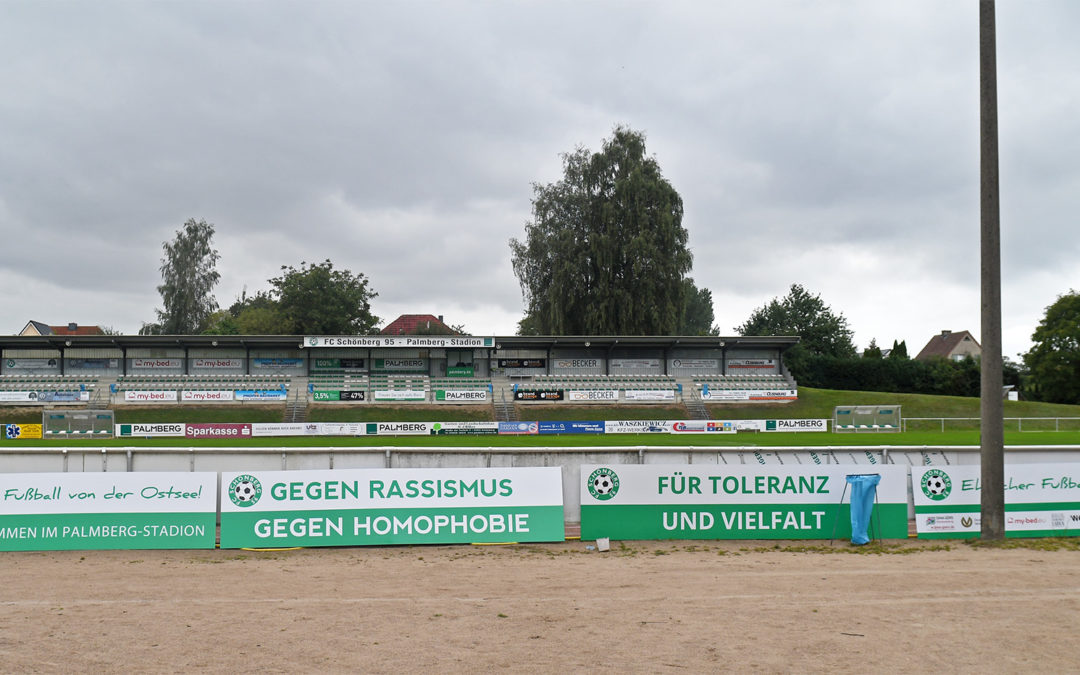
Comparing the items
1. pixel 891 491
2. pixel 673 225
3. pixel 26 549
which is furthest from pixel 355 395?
pixel 891 491

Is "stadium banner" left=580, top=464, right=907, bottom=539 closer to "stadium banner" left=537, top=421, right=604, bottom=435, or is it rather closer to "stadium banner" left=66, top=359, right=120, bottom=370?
"stadium banner" left=537, top=421, right=604, bottom=435

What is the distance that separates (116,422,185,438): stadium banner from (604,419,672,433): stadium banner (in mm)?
25724

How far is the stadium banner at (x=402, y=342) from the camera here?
57.1 m

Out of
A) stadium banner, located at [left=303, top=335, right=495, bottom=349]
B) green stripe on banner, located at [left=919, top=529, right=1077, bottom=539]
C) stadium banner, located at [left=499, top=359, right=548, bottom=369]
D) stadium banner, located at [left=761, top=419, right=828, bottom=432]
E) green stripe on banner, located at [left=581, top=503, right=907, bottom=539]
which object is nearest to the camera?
green stripe on banner, located at [left=581, top=503, right=907, bottom=539]

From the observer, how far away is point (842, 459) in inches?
616

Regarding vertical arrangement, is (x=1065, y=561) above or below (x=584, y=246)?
below

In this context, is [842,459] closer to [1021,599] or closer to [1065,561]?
[1065,561]

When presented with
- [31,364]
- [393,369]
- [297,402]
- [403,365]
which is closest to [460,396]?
[403,365]

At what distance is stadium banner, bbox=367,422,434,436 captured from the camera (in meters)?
47.2

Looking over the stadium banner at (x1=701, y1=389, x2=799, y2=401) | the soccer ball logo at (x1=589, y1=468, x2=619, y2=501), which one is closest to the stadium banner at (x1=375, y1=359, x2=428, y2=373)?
the stadium banner at (x1=701, y1=389, x2=799, y2=401)

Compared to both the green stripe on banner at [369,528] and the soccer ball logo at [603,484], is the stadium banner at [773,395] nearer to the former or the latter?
the soccer ball logo at [603,484]

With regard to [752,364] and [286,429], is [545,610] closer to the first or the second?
[286,429]

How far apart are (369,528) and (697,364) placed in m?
49.7

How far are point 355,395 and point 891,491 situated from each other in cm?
4589
